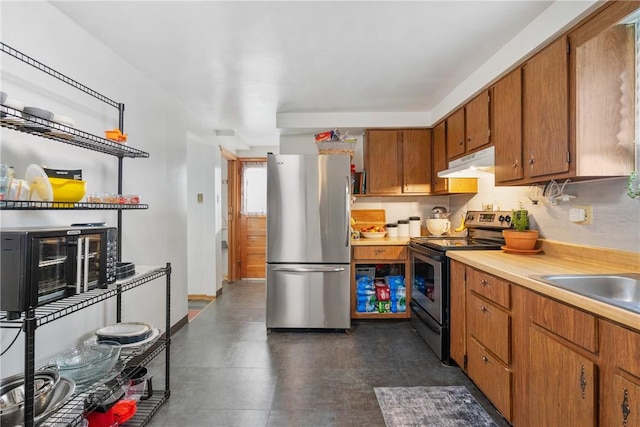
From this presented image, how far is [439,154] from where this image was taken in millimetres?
3285

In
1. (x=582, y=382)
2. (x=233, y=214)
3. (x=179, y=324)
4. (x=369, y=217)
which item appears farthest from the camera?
(x=233, y=214)

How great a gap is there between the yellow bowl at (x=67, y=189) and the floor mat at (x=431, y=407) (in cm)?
192

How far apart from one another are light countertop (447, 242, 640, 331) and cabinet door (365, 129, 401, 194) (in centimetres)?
135

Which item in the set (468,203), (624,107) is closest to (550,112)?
(624,107)

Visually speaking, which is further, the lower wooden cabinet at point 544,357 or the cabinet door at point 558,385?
the cabinet door at point 558,385

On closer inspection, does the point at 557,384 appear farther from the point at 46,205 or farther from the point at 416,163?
the point at 416,163

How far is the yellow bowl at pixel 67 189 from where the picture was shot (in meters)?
1.30

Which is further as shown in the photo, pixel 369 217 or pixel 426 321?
pixel 369 217

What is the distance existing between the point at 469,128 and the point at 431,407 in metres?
2.11

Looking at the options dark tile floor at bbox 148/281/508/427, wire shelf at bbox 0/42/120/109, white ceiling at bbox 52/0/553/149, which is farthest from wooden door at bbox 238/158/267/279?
wire shelf at bbox 0/42/120/109

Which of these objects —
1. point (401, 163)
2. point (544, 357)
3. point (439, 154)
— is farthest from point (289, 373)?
point (439, 154)

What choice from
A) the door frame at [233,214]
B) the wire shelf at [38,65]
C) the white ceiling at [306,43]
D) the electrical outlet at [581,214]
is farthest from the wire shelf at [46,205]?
the door frame at [233,214]

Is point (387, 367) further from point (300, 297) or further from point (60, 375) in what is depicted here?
point (60, 375)

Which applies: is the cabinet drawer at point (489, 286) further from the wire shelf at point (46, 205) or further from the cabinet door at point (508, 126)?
the wire shelf at point (46, 205)
